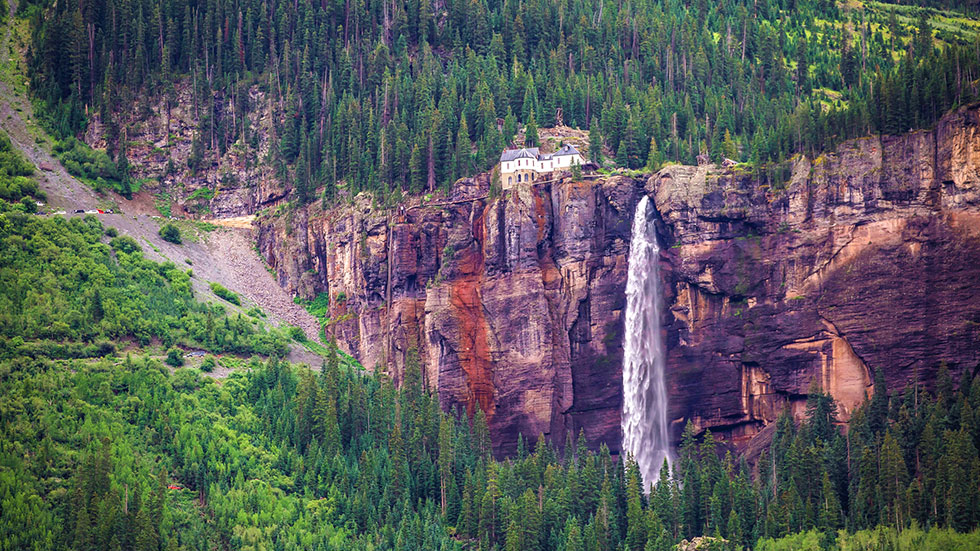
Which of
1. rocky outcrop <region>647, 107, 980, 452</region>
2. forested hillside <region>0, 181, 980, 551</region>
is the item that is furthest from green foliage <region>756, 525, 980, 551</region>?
rocky outcrop <region>647, 107, 980, 452</region>

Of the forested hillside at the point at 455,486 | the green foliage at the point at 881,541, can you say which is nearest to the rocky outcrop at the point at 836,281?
the forested hillside at the point at 455,486

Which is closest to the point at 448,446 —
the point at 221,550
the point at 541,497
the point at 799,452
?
the point at 541,497

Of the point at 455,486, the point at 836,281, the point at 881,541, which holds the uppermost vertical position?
the point at 836,281

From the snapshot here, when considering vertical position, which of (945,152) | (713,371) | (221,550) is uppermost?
(945,152)

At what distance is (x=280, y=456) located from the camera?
648 ft

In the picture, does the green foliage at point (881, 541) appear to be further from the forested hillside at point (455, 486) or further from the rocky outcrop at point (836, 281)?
the rocky outcrop at point (836, 281)

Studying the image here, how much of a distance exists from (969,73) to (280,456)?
91.8 meters

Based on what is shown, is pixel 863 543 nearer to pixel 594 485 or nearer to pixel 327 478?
pixel 594 485

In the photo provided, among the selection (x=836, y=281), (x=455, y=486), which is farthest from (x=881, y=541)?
(x=455, y=486)

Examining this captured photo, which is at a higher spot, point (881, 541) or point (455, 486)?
point (455, 486)

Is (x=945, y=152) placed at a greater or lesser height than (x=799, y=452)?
greater

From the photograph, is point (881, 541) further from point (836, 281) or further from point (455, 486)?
point (455, 486)

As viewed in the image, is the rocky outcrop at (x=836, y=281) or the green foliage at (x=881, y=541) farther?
the rocky outcrop at (x=836, y=281)

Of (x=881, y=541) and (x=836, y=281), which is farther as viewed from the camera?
(x=836, y=281)
